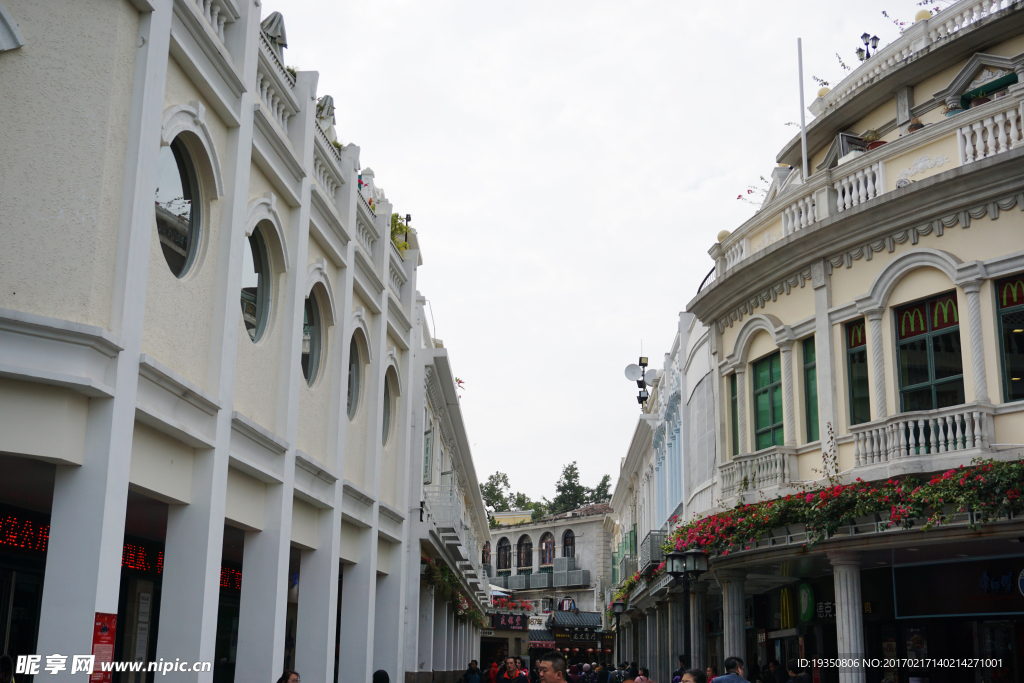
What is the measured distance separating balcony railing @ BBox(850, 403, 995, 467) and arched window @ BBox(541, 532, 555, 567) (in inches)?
2164

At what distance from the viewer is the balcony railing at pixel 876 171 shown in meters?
14.2

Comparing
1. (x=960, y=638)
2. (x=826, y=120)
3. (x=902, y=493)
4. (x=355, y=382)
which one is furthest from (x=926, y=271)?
(x=355, y=382)

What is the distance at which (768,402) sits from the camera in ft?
59.2

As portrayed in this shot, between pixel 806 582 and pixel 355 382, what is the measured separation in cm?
973

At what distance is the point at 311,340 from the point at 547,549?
5639cm

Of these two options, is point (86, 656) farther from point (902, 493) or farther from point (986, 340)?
point (986, 340)

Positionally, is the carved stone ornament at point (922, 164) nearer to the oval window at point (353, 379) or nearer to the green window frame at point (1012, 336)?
the green window frame at point (1012, 336)

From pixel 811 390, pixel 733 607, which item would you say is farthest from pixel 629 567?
pixel 811 390

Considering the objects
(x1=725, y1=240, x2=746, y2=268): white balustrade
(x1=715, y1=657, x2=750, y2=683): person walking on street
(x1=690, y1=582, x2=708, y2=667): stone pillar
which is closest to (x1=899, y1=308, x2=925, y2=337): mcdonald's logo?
(x1=725, y1=240, x2=746, y2=268): white balustrade

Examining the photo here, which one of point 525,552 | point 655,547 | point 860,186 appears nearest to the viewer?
point 860,186

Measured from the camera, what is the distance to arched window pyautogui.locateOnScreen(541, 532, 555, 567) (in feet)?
225

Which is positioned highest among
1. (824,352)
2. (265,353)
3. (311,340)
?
(824,352)

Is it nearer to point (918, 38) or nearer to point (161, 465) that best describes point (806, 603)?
point (918, 38)

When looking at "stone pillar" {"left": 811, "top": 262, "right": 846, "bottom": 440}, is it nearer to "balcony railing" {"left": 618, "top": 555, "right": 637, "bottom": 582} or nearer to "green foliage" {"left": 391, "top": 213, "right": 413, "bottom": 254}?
"green foliage" {"left": 391, "top": 213, "right": 413, "bottom": 254}
